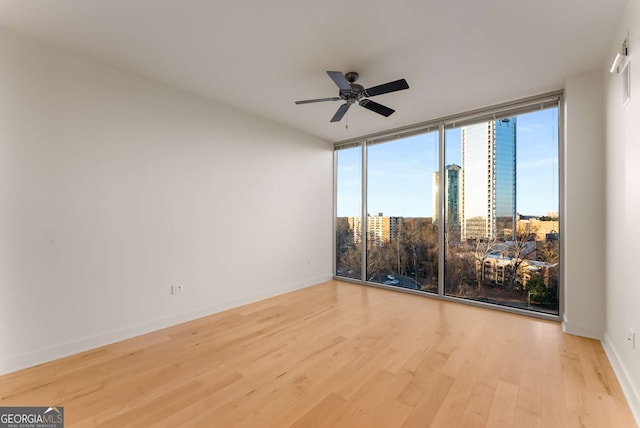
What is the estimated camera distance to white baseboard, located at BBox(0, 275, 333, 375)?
7.18ft

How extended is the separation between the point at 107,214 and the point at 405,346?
3.20m

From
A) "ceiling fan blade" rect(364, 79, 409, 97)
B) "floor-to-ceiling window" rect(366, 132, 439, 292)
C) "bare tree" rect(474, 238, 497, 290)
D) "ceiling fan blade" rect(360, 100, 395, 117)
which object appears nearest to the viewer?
"ceiling fan blade" rect(364, 79, 409, 97)

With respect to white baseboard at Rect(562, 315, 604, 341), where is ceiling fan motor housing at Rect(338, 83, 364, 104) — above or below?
above

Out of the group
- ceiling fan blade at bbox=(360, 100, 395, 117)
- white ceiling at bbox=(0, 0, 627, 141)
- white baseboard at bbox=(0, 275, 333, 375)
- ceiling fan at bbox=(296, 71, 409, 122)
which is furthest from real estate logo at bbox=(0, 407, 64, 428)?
ceiling fan blade at bbox=(360, 100, 395, 117)

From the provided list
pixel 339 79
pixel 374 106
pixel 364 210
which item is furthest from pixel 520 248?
pixel 339 79

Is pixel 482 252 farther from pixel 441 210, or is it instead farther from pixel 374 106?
pixel 374 106

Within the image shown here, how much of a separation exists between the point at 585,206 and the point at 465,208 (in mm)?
1300

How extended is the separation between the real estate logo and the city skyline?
4.42 meters

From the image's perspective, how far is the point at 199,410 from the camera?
175 cm

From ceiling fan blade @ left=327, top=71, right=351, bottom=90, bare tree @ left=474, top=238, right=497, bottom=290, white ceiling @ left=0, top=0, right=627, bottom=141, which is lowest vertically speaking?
bare tree @ left=474, top=238, right=497, bottom=290

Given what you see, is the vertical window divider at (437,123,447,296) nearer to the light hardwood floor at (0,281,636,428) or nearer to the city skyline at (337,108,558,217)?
the city skyline at (337,108,558,217)

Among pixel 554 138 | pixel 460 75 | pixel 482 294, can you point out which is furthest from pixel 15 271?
pixel 554 138

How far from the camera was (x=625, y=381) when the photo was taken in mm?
1923

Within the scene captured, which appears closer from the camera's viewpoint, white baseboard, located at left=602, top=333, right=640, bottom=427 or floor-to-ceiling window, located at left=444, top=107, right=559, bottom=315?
white baseboard, located at left=602, top=333, right=640, bottom=427
